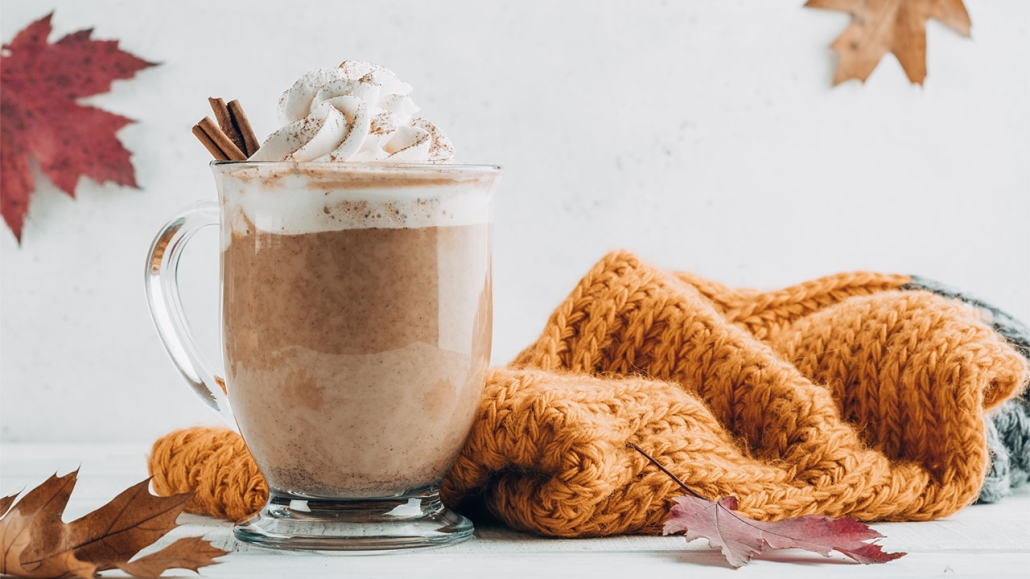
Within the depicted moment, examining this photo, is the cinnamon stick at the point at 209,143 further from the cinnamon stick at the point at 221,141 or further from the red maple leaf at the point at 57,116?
the red maple leaf at the point at 57,116

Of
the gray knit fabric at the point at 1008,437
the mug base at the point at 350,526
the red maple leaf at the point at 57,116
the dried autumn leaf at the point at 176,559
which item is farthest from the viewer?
the red maple leaf at the point at 57,116

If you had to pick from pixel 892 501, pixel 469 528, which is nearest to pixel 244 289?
pixel 469 528

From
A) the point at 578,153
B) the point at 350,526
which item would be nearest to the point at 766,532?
the point at 350,526

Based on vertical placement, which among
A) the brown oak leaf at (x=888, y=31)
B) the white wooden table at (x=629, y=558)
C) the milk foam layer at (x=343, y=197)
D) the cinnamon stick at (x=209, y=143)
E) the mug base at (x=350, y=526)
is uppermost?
the brown oak leaf at (x=888, y=31)

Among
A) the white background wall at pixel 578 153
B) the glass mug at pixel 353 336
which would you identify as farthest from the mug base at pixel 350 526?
the white background wall at pixel 578 153

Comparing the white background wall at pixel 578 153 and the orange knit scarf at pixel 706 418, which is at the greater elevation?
the white background wall at pixel 578 153

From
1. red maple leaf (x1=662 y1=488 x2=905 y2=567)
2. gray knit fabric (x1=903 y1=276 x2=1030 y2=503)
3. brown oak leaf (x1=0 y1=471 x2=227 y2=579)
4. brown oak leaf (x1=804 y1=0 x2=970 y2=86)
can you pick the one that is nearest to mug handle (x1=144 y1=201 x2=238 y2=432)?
brown oak leaf (x1=0 y1=471 x2=227 y2=579)

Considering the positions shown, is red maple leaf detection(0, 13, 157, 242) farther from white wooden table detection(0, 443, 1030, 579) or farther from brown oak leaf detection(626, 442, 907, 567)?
brown oak leaf detection(626, 442, 907, 567)

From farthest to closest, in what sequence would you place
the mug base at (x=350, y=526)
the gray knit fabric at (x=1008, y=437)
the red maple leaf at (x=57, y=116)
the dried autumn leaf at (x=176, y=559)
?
the red maple leaf at (x=57, y=116) → the gray knit fabric at (x=1008, y=437) → the mug base at (x=350, y=526) → the dried autumn leaf at (x=176, y=559)
